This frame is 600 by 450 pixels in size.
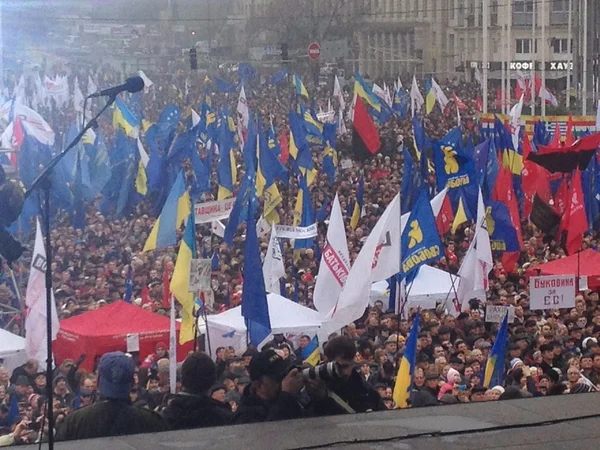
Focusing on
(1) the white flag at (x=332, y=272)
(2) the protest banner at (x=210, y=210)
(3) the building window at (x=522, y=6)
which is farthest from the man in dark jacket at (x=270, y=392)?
(3) the building window at (x=522, y=6)

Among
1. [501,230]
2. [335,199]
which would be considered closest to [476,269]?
[335,199]

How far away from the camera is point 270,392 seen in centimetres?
525

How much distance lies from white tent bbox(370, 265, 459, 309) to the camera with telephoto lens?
7.55 meters

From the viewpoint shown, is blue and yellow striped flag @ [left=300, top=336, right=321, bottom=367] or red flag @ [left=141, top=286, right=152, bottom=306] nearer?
blue and yellow striped flag @ [left=300, top=336, right=321, bottom=367]

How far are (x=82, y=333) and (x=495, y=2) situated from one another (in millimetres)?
51773

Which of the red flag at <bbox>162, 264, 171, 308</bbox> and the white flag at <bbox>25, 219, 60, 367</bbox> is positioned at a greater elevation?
the white flag at <bbox>25, 219, 60, 367</bbox>

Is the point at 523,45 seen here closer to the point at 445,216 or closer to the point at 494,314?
the point at 445,216

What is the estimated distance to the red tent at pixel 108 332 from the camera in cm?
1055

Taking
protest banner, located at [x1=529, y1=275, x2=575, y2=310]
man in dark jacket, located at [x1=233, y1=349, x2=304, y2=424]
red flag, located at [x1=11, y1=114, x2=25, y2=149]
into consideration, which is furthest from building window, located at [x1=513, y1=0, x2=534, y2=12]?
man in dark jacket, located at [x1=233, y1=349, x2=304, y2=424]

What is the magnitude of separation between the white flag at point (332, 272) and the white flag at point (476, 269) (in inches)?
78.5

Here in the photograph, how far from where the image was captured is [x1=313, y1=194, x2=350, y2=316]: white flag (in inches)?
419

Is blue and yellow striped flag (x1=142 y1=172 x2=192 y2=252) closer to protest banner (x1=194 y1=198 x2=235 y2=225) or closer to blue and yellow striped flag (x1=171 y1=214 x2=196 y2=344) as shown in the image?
protest banner (x1=194 y1=198 x2=235 y2=225)

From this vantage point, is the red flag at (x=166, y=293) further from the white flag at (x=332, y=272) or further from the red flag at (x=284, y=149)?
the red flag at (x=284, y=149)

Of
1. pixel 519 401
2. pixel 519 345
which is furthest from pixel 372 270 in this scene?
pixel 519 401
